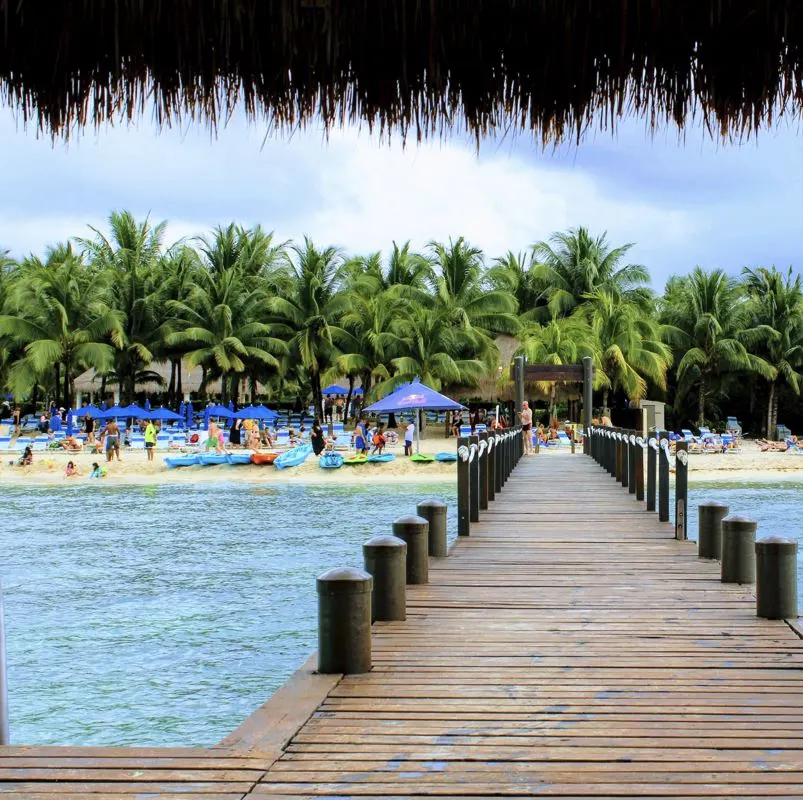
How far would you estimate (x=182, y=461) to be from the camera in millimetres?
33938

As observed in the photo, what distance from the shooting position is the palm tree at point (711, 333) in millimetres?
44094

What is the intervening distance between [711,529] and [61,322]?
128ft

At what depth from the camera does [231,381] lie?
167 feet

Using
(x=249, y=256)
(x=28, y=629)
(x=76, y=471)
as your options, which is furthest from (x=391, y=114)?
(x=249, y=256)

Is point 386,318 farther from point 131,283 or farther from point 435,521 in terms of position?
point 435,521

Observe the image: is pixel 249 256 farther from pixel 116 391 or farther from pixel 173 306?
pixel 116 391

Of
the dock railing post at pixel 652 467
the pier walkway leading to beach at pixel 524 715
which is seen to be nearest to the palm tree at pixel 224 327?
the dock railing post at pixel 652 467

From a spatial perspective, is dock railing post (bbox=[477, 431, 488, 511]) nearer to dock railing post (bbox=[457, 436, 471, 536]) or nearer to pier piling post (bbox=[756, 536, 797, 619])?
dock railing post (bbox=[457, 436, 471, 536])

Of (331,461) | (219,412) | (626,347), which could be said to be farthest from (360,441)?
(626,347)

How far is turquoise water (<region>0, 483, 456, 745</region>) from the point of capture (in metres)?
10.5

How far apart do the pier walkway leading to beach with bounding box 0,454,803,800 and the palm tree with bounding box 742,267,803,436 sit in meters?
40.9

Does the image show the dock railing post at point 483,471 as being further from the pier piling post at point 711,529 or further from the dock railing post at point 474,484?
the pier piling post at point 711,529

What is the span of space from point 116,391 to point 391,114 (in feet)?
179

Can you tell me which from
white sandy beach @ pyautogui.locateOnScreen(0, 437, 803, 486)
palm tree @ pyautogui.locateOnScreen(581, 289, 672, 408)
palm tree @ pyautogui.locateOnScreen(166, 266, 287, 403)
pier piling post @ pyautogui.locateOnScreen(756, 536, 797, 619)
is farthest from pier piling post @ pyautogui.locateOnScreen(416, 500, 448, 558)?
palm tree @ pyautogui.locateOnScreen(166, 266, 287, 403)
